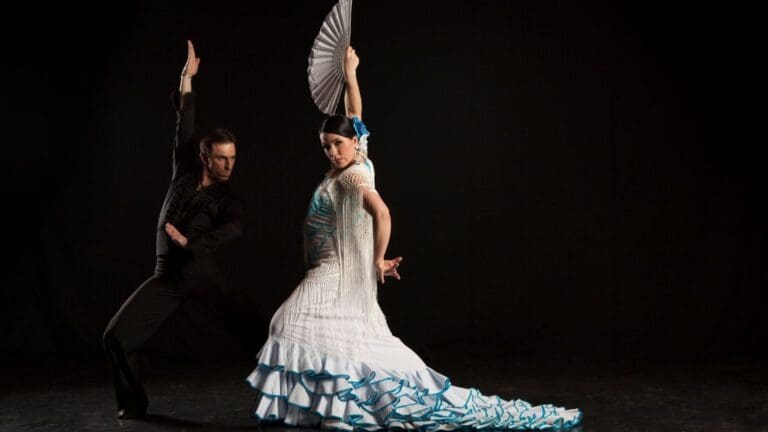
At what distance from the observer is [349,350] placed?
3689 mm

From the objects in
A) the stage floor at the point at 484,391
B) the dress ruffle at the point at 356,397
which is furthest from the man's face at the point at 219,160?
the stage floor at the point at 484,391

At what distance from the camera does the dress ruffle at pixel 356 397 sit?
361 centimetres

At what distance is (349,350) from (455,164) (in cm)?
281

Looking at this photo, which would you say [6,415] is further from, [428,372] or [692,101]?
[692,101]

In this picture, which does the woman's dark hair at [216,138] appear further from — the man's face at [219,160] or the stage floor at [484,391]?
the stage floor at [484,391]

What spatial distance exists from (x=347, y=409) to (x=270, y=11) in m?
3.22

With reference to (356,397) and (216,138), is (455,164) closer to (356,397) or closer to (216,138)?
(216,138)

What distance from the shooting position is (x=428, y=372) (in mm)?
3758

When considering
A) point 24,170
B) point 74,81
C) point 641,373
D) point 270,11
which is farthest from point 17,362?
point 641,373

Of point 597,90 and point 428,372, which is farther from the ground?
point 597,90

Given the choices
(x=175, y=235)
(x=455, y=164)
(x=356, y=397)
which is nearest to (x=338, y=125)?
(x=175, y=235)

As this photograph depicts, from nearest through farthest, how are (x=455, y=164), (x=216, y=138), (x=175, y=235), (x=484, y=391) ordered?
1. (x=175, y=235)
2. (x=216, y=138)
3. (x=484, y=391)
4. (x=455, y=164)

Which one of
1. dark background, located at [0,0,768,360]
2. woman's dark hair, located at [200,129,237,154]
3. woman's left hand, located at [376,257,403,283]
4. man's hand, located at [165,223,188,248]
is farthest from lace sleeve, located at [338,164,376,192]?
dark background, located at [0,0,768,360]

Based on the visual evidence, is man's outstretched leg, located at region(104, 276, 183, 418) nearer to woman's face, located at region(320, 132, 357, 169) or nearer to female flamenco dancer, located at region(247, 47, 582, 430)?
female flamenco dancer, located at region(247, 47, 582, 430)
